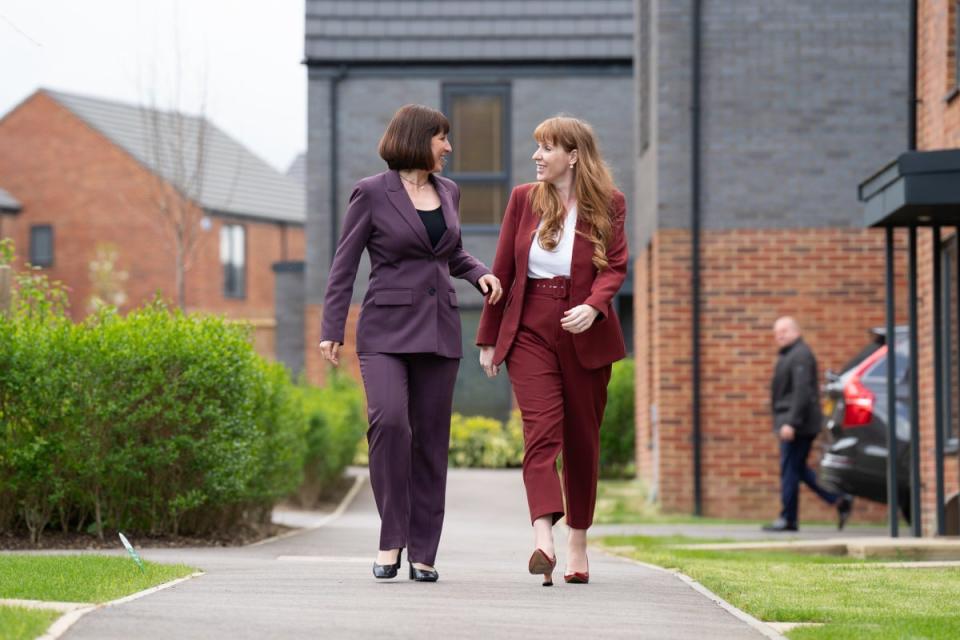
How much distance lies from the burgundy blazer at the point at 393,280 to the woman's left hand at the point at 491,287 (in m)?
0.15

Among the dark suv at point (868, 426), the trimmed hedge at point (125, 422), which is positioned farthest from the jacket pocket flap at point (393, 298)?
the dark suv at point (868, 426)

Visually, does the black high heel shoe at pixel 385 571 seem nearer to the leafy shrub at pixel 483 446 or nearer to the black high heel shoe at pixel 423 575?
the black high heel shoe at pixel 423 575

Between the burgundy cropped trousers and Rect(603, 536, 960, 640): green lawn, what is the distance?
0.78 metres

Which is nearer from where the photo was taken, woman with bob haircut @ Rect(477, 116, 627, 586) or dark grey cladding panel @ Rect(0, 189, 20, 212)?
woman with bob haircut @ Rect(477, 116, 627, 586)

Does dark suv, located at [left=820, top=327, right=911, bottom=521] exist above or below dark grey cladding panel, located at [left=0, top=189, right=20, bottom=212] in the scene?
below

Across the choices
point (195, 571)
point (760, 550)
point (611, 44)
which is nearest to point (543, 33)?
point (611, 44)

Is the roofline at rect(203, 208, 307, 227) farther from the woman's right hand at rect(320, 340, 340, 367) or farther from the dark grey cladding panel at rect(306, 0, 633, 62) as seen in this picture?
the woman's right hand at rect(320, 340, 340, 367)

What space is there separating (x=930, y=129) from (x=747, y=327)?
3.55 metres

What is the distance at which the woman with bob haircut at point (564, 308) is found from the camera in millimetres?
7496

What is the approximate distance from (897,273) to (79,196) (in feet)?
105

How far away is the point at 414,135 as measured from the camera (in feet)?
25.0

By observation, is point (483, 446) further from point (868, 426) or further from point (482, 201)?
point (868, 426)

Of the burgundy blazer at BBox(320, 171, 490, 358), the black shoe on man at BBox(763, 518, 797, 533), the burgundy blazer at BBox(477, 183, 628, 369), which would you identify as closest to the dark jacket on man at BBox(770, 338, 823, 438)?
the black shoe on man at BBox(763, 518, 797, 533)

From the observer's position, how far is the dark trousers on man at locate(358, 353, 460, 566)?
24.5 ft
